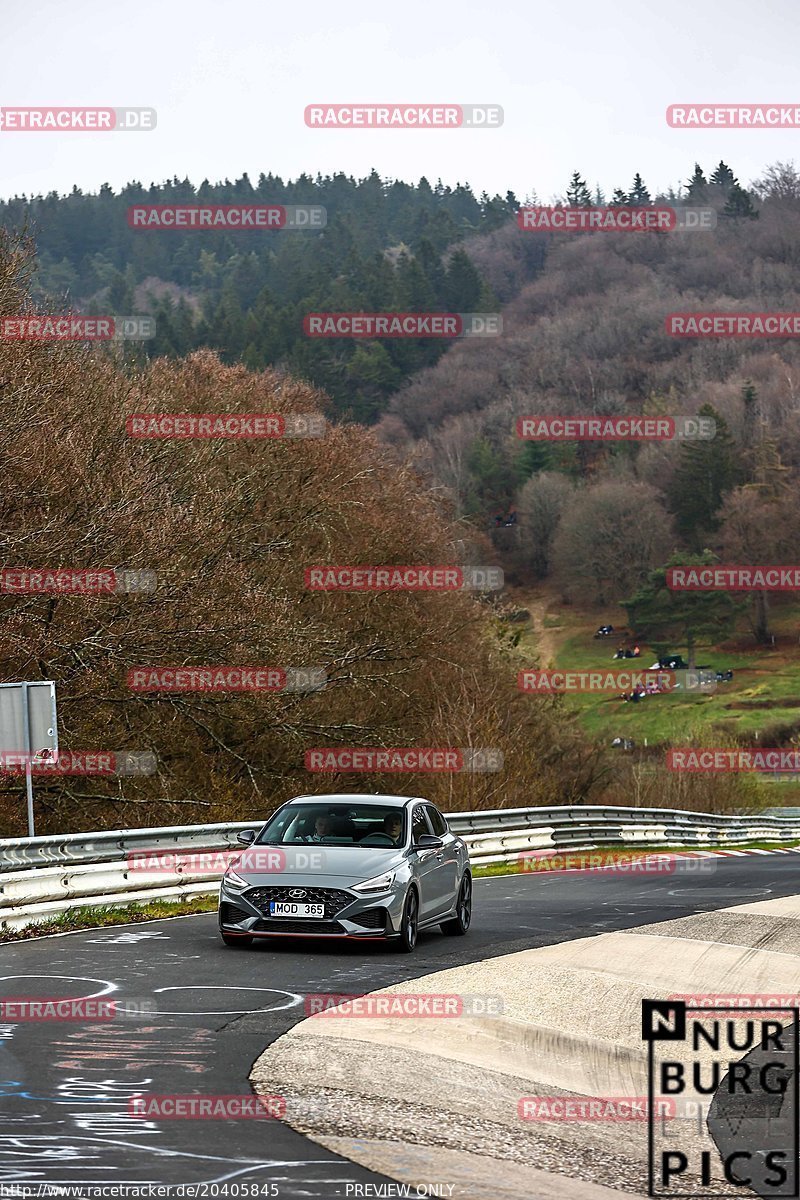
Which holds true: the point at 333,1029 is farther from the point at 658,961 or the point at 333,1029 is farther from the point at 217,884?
the point at 217,884

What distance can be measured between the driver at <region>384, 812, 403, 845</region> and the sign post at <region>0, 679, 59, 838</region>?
3688 millimetres

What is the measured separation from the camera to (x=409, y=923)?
1426 centimetres

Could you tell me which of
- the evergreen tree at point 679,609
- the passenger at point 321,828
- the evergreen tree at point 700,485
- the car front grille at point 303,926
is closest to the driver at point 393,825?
the passenger at point 321,828

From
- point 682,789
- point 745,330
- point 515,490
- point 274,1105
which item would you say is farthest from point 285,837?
point 745,330

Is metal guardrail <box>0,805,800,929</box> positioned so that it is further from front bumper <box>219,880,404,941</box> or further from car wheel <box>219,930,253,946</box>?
front bumper <box>219,880,404,941</box>

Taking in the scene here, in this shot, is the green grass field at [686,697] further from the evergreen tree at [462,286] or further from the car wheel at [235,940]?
the car wheel at [235,940]

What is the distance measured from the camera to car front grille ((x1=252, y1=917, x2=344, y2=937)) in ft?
45.1

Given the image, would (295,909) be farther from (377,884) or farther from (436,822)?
(436,822)

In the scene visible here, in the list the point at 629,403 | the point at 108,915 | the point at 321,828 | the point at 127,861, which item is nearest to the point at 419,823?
the point at 321,828

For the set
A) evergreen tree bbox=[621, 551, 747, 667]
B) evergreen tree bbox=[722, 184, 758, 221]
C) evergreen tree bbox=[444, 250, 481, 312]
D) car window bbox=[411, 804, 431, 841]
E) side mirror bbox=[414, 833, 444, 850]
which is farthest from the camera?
evergreen tree bbox=[722, 184, 758, 221]

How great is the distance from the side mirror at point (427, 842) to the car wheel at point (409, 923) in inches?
21.9

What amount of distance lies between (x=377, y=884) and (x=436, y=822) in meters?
2.43

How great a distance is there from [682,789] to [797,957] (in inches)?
1619

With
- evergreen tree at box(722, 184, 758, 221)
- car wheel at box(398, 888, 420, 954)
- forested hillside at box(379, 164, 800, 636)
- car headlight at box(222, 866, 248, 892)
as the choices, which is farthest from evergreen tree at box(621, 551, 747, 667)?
car headlight at box(222, 866, 248, 892)
